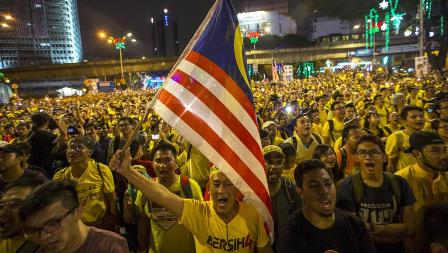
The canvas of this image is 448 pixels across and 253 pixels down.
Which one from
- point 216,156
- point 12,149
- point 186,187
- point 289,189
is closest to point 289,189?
point 289,189

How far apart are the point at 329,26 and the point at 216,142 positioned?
300 ft

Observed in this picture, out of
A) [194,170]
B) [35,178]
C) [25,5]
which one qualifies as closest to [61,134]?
[194,170]

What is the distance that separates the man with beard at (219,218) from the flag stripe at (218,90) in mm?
525

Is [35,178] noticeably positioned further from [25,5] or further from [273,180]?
[25,5]

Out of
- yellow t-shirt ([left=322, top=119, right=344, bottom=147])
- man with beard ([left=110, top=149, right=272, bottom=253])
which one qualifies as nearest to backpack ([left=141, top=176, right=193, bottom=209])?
man with beard ([left=110, top=149, right=272, bottom=253])

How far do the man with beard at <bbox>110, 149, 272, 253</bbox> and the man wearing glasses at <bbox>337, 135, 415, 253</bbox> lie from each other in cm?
95

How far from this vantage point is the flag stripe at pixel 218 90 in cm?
286

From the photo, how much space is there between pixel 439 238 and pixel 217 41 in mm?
2233

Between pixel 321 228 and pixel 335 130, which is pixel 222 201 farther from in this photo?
pixel 335 130

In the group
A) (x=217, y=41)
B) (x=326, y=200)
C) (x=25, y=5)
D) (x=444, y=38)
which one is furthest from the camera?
(x=25, y=5)

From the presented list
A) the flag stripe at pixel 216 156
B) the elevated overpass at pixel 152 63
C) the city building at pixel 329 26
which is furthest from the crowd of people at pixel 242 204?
the city building at pixel 329 26

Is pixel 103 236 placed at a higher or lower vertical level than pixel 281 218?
higher

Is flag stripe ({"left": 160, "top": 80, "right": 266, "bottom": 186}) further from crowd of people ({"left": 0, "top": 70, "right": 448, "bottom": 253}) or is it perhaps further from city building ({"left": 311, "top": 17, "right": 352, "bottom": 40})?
city building ({"left": 311, "top": 17, "right": 352, "bottom": 40})

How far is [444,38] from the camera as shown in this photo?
118ft
